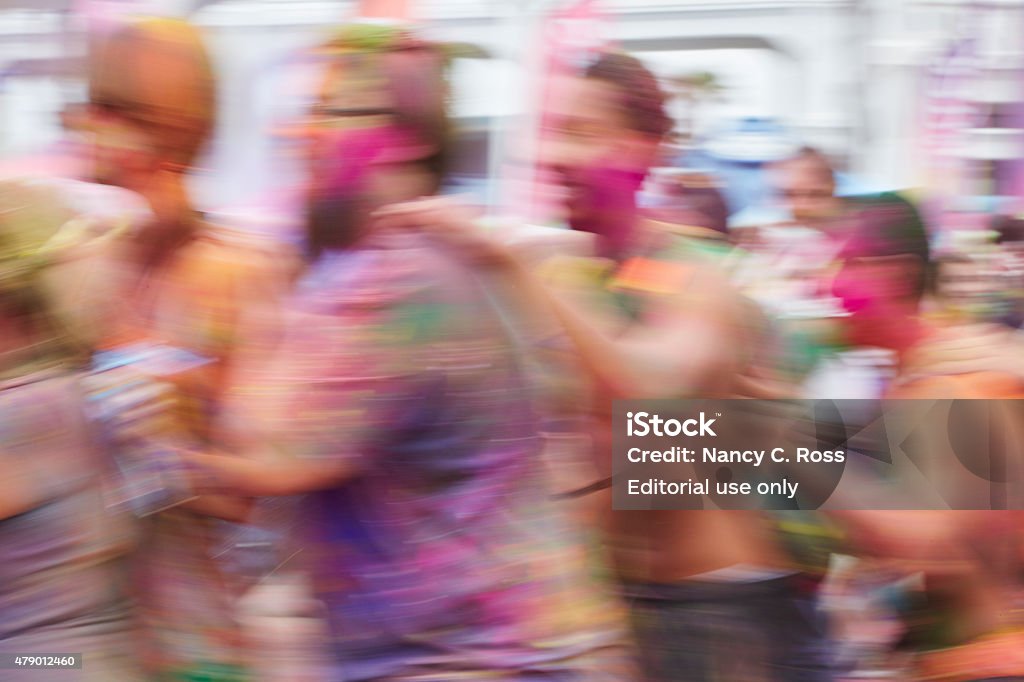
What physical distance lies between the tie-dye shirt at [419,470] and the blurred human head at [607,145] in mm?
502

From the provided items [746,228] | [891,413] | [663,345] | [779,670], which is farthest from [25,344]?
[746,228]

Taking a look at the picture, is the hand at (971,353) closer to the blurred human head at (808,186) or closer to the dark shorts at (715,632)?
the dark shorts at (715,632)

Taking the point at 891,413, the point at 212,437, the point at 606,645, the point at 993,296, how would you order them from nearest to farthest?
the point at 606,645
the point at 212,437
the point at 891,413
the point at 993,296

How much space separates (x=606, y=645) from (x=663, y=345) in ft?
1.35

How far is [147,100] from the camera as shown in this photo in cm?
200

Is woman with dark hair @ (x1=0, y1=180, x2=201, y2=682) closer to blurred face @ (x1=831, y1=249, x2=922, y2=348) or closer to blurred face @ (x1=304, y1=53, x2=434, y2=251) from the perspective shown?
blurred face @ (x1=304, y1=53, x2=434, y2=251)

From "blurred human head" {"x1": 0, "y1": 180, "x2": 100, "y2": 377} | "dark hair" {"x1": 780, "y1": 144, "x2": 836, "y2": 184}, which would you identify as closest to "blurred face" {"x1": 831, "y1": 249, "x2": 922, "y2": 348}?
"dark hair" {"x1": 780, "y1": 144, "x2": 836, "y2": 184}

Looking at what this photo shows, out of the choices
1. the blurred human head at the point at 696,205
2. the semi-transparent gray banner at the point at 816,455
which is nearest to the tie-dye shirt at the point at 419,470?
the semi-transparent gray banner at the point at 816,455

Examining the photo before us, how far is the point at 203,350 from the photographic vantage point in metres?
1.95

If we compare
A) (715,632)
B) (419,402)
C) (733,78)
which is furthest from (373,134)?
(733,78)

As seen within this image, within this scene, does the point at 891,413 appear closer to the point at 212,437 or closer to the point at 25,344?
the point at 212,437

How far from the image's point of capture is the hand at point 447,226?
1502 mm

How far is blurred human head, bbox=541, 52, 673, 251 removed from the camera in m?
1.93

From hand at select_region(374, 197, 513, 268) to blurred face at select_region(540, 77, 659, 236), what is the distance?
1.37ft
